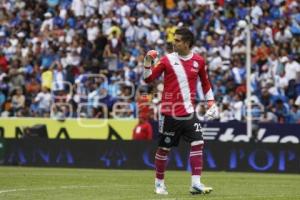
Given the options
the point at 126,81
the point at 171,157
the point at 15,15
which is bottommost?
the point at 171,157

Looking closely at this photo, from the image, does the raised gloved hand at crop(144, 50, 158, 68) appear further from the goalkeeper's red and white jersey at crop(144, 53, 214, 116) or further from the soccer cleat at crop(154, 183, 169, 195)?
the soccer cleat at crop(154, 183, 169, 195)

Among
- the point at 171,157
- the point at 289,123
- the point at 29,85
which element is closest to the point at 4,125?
the point at 29,85

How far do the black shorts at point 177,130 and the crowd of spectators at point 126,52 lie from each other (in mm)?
12623

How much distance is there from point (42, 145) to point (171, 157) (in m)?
3.61

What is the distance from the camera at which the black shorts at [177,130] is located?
13.1m

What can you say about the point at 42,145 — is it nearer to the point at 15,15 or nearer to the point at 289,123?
the point at 289,123

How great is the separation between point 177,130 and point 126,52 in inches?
690

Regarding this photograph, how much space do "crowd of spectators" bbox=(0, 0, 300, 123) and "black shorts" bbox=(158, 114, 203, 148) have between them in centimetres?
1262

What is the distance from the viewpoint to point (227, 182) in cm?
1631

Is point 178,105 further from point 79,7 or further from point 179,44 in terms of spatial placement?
point 79,7

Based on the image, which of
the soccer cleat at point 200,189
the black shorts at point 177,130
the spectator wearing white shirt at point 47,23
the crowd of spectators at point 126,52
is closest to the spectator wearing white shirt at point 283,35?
the crowd of spectators at point 126,52

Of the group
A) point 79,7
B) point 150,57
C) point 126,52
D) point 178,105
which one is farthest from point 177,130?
point 79,7

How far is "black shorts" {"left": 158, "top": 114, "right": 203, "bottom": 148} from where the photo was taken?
13078 millimetres

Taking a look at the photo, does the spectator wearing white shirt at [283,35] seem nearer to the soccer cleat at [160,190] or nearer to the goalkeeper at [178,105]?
the goalkeeper at [178,105]
